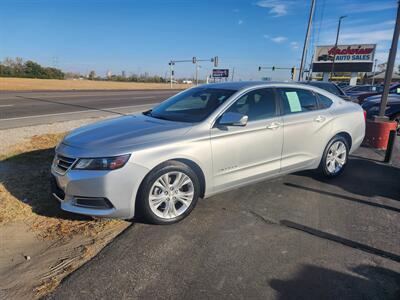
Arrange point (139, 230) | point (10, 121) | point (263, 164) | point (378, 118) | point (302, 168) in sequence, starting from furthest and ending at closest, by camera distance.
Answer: point (10, 121) → point (378, 118) → point (302, 168) → point (263, 164) → point (139, 230)

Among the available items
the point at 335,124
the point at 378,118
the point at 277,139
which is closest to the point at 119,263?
the point at 277,139

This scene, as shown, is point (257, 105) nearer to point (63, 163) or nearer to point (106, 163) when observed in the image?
point (106, 163)

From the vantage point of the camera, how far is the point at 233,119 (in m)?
3.99

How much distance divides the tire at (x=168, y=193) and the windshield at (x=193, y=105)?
29.8 inches

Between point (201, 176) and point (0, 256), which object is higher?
point (201, 176)

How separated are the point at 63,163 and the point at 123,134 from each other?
28.7 inches

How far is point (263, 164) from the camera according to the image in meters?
4.51

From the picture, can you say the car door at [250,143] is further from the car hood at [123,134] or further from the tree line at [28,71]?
the tree line at [28,71]

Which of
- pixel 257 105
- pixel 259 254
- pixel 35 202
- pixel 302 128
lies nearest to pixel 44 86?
pixel 35 202

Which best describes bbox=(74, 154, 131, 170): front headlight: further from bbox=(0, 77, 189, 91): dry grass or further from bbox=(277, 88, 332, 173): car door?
bbox=(0, 77, 189, 91): dry grass

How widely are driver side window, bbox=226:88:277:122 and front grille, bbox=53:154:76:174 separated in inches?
79.6

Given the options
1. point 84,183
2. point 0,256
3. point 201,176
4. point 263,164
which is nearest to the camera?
point 0,256

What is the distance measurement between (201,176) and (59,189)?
1.61 metres

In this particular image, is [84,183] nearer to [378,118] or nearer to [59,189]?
[59,189]
